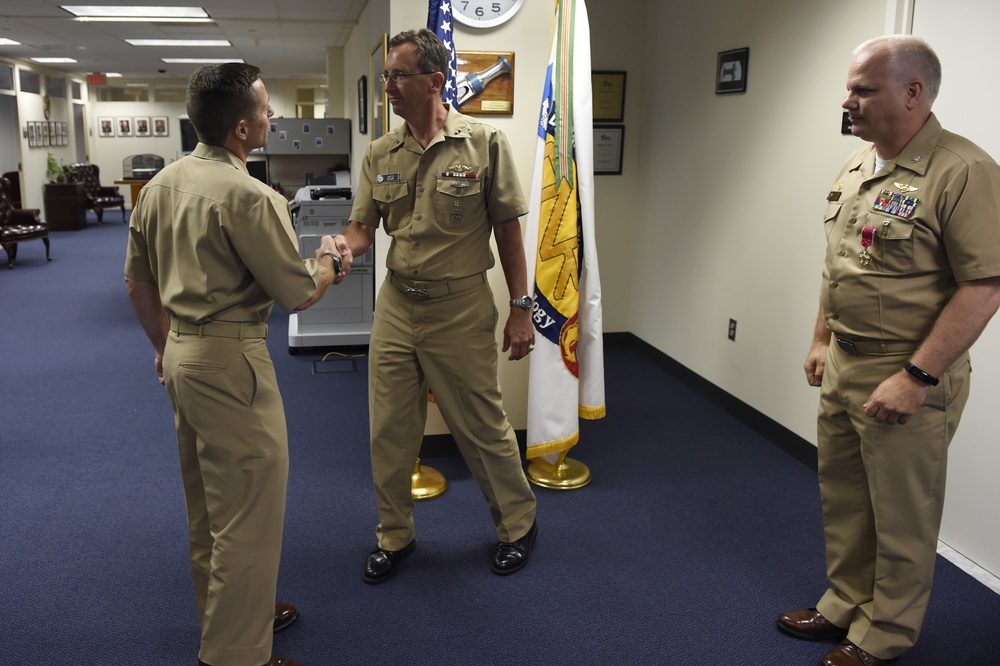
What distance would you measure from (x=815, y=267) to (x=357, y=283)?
3.09 meters

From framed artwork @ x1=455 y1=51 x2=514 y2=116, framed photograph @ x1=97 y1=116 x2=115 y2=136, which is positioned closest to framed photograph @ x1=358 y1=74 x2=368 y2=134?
framed artwork @ x1=455 y1=51 x2=514 y2=116

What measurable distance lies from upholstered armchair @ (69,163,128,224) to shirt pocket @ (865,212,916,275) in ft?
44.9

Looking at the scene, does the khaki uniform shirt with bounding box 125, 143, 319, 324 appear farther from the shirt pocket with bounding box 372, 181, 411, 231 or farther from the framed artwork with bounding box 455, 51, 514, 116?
the framed artwork with bounding box 455, 51, 514, 116

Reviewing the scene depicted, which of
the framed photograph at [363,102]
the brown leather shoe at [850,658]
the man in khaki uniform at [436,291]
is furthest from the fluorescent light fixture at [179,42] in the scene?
the brown leather shoe at [850,658]

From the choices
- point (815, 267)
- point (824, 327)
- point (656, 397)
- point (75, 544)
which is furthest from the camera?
point (656, 397)

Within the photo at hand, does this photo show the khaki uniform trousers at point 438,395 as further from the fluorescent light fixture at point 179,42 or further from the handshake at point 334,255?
the fluorescent light fixture at point 179,42

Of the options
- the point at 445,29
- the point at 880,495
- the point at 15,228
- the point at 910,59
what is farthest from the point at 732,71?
the point at 15,228

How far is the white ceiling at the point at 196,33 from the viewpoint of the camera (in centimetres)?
700

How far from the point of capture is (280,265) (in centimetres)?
176

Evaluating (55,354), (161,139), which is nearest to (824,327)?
(55,354)

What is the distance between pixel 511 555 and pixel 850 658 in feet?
3.42

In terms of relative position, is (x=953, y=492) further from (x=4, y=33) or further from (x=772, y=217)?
(x=4, y=33)

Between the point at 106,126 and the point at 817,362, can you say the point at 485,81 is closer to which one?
the point at 817,362

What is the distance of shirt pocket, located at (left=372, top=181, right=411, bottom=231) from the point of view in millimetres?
2453
